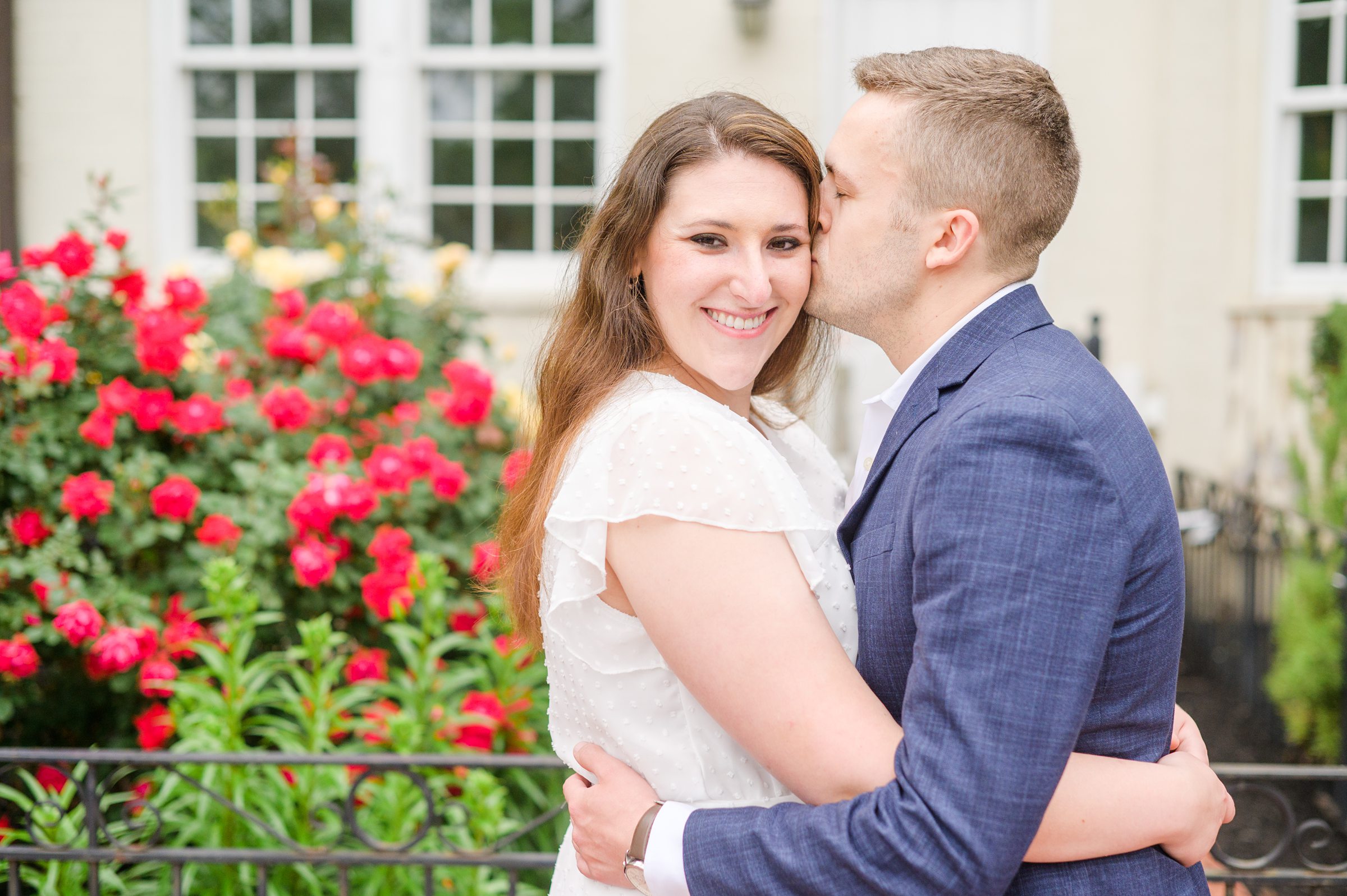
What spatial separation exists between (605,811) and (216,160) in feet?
21.7

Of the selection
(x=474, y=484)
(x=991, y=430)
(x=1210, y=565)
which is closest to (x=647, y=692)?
(x=991, y=430)

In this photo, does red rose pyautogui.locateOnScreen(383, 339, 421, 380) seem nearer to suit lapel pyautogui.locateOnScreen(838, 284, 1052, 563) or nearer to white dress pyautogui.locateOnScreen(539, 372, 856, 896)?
white dress pyautogui.locateOnScreen(539, 372, 856, 896)

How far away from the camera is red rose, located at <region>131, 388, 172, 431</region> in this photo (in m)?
3.41

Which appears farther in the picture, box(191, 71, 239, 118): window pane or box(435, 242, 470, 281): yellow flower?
box(191, 71, 239, 118): window pane

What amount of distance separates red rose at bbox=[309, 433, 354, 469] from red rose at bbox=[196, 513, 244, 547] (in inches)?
14.2

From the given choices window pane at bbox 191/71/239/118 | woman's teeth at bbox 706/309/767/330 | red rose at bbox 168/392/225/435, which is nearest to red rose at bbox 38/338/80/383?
red rose at bbox 168/392/225/435

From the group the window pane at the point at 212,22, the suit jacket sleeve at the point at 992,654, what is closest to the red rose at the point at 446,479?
the suit jacket sleeve at the point at 992,654

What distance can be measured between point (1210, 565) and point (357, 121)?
585cm

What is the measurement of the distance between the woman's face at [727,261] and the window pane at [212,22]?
6249mm

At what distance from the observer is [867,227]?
66.7 inches

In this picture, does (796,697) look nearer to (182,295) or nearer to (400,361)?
(400,361)

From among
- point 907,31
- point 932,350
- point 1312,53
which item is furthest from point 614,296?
point 1312,53

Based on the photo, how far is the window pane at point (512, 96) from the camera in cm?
688

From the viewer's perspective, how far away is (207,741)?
2836mm
